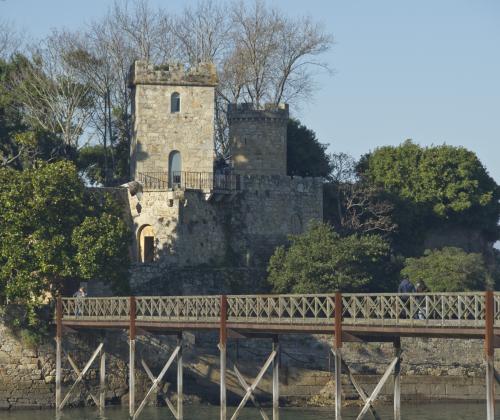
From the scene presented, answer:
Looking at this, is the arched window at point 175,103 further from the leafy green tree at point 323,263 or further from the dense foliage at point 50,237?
the dense foliage at point 50,237

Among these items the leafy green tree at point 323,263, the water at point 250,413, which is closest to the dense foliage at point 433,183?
the leafy green tree at point 323,263

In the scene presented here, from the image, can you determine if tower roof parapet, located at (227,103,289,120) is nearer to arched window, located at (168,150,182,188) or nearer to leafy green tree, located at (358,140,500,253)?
arched window, located at (168,150,182,188)

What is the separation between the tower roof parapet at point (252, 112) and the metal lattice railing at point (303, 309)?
70.9 feet

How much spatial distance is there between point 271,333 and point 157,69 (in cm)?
2825

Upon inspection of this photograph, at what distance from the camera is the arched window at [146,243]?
7431 cm

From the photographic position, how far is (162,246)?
73625 millimetres

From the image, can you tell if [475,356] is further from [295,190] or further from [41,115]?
[41,115]

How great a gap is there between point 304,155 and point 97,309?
30.1m

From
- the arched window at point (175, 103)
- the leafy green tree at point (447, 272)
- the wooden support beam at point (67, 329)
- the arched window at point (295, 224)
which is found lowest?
the wooden support beam at point (67, 329)

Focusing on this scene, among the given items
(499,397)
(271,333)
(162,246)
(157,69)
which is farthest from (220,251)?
(271,333)

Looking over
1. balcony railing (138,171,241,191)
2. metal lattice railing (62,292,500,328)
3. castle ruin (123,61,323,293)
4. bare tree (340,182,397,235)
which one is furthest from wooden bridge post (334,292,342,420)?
bare tree (340,182,397,235)

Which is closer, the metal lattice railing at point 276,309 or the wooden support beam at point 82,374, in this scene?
the metal lattice railing at point 276,309

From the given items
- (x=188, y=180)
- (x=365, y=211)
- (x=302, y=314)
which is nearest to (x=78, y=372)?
(x=302, y=314)

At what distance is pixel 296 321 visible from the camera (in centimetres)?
4784
